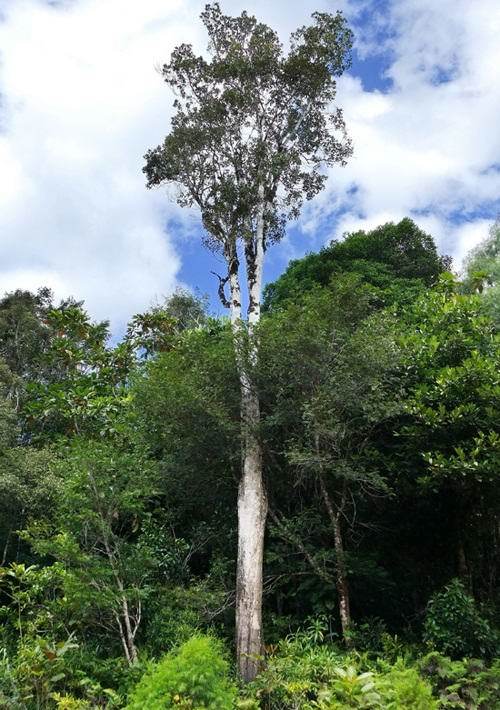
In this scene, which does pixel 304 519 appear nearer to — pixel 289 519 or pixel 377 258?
pixel 289 519

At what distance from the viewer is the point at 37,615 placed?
7.47m

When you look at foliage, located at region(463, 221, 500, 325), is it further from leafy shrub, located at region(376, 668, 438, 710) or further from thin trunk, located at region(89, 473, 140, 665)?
leafy shrub, located at region(376, 668, 438, 710)

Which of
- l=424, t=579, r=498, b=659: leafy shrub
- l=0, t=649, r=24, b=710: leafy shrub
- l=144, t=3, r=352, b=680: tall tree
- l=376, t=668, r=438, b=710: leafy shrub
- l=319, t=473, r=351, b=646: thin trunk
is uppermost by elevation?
l=144, t=3, r=352, b=680: tall tree

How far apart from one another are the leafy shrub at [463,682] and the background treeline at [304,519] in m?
0.02

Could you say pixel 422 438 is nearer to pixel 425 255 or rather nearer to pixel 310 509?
pixel 310 509

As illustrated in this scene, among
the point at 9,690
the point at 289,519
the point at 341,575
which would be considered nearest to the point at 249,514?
the point at 289,519

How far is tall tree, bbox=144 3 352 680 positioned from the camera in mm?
10383

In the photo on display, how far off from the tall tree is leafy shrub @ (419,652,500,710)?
18.0ft

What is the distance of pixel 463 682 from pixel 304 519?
259 centimetres

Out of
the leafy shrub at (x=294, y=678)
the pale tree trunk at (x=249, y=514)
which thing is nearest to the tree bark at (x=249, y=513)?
the pale tree trunk at (x=249, y=514)

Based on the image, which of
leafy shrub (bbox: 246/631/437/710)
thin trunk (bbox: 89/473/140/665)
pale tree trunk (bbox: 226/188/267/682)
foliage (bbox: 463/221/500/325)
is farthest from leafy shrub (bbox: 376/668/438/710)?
foliage (bbox: 463/221/500/325)

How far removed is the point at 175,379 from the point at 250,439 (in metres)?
1.23

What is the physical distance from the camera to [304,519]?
751cm

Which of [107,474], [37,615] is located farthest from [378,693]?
[37,615]
